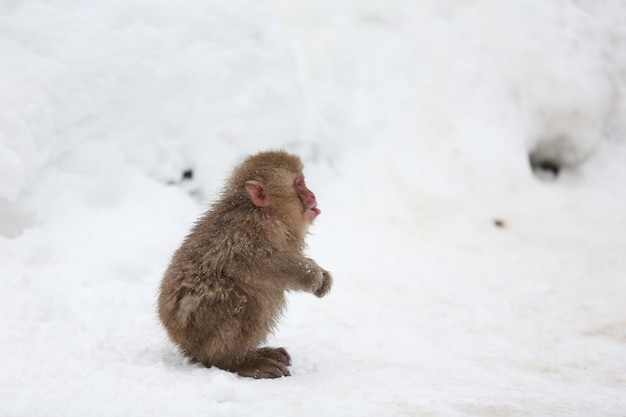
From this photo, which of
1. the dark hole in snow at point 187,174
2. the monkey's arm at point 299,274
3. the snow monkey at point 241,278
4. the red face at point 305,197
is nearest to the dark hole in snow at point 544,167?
the dark hole in snow at point 187,174

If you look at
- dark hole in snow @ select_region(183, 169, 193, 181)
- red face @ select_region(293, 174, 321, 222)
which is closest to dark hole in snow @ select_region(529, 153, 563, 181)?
dark hole in snow @ select_region(183, 169, 193, 181)

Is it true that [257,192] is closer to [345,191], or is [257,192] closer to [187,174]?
[187,174]

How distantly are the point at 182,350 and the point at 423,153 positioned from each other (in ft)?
12.9

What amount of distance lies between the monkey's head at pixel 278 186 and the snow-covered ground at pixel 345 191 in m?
0.78

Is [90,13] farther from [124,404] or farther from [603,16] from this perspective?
[603,16]

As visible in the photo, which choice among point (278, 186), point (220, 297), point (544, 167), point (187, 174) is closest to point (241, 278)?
point (220, 297)

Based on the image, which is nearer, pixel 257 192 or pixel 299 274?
pixel 299 274

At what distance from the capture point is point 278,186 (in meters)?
4.07

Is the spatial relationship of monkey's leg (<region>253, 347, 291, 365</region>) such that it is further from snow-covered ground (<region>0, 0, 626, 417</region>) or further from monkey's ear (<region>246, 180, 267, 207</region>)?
monkey's ear (<region>246, 180, 267, 207</region>)

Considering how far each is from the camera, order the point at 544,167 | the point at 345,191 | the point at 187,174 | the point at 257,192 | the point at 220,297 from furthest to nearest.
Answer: the point at 544,167, the point at 345,191, the point at 187,174, the point at 257,192, the point at 220,297

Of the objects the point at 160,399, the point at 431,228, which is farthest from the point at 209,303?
the point at 431,228

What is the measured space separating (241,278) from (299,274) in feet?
0.88

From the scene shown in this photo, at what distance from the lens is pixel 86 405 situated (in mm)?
3180

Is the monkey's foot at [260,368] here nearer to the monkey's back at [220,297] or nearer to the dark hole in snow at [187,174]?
the monkey's back at [220,297]
